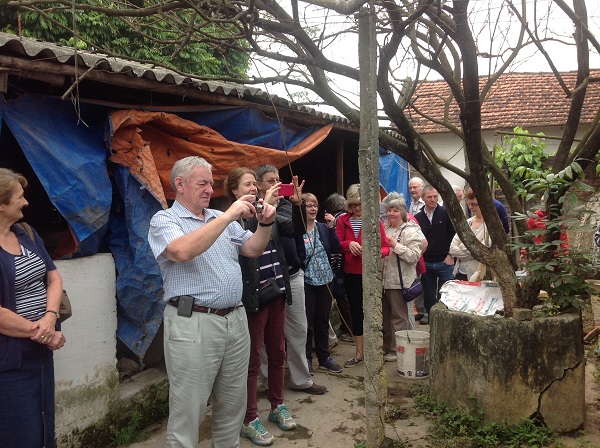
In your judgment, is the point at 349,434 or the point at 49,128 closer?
the point at 49,128

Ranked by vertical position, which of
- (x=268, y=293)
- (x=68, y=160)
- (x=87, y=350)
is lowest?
(x=87, y=350)

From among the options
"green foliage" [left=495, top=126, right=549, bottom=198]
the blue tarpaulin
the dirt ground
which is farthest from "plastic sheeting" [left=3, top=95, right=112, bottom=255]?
"green foliage" [left=495, top=126, right=549, bottom=198]

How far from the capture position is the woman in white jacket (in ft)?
17.7

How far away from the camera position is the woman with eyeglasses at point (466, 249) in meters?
5.77

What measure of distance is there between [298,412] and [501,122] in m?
11.4

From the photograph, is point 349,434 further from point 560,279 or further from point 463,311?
point 560,279

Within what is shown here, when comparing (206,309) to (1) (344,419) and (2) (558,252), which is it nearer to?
(1) (344,419)

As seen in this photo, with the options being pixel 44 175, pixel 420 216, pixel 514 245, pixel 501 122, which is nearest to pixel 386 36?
pixel 514 245

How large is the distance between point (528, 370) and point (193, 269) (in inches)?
96.6

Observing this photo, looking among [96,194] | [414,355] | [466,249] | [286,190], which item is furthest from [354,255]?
[96,194]

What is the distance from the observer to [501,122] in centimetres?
1366

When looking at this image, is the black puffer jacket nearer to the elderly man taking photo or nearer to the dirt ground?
the elderly man taking photo

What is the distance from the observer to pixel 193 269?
9.16 feet

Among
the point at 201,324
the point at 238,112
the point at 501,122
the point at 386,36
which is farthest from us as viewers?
the point at 501,122
